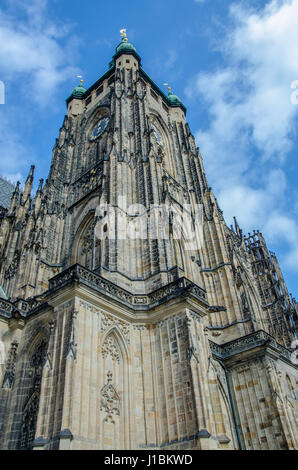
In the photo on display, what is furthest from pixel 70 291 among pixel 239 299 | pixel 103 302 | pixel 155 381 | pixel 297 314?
pixel 297 314

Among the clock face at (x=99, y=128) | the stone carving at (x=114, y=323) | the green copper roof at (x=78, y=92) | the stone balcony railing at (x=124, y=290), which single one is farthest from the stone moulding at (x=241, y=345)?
the green copper roof at (x=78, y=92)

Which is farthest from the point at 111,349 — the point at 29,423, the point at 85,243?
the point at 85,243

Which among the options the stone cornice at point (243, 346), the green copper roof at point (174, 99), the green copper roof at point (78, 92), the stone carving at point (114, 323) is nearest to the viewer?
the stone carving at point (114, 323)

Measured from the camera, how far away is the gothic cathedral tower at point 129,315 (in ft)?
39.1

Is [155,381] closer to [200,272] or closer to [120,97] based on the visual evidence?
[200,272]

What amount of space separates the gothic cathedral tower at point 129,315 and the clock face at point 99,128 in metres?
0.12

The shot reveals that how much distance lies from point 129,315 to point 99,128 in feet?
59.8

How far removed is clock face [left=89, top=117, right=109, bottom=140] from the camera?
92.1 ft

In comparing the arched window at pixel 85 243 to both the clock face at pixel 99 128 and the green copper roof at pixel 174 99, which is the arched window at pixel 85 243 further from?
the green copper roof at pixel 174 99

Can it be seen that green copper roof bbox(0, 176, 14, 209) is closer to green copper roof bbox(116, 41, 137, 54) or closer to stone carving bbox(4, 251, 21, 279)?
stone carving bbox(4, 251, 21, 279)

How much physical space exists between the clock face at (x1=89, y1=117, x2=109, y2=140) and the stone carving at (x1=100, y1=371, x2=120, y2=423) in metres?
19.6

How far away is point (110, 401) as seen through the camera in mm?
12320

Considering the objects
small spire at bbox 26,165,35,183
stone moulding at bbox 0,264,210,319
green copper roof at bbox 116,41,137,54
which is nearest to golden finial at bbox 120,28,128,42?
green copper roof at bbox 116,41,137,54

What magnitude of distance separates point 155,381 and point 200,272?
9712mm
